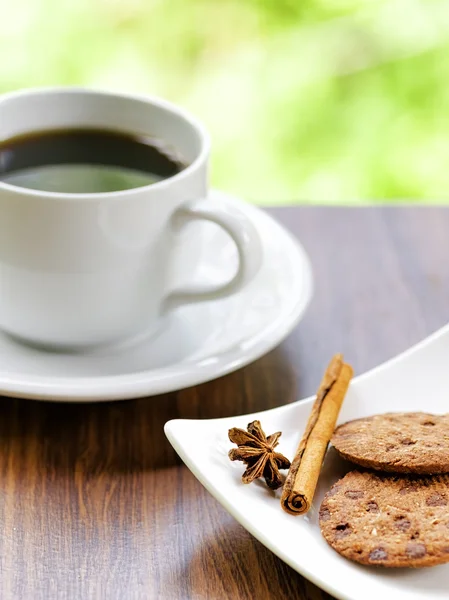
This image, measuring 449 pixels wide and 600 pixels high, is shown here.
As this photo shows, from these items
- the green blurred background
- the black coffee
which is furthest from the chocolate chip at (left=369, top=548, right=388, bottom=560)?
the green blurred background

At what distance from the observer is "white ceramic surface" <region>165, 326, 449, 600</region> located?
0.74 m

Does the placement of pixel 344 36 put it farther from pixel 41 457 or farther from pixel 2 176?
pixel 41 457

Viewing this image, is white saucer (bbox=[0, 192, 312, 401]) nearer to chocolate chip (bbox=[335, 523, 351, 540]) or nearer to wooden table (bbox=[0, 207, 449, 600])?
wooden table (bbox=[0, 207, 449, 600])

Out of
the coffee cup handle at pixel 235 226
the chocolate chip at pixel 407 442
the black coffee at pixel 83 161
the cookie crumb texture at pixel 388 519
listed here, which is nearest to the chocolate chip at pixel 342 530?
the cookie crumb texture at pixel 388 519

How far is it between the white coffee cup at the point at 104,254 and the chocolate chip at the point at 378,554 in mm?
436

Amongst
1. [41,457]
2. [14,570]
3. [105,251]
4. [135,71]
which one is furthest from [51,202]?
[135,71]

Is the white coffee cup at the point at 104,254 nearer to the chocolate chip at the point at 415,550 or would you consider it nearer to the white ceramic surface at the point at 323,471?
the white ceramic surface at the point at 323,471

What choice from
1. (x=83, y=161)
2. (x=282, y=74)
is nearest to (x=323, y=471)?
(x=83, y=161)

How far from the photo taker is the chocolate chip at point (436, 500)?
799 mm

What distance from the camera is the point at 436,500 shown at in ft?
2.64

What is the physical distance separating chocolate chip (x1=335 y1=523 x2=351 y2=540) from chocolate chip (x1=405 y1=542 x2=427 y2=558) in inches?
2.3

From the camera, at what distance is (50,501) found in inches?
35.3

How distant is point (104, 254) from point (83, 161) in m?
0.23

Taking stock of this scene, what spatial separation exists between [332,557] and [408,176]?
2.10 m
